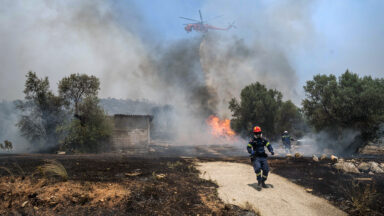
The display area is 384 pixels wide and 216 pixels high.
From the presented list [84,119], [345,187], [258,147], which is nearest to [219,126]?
[84,119]

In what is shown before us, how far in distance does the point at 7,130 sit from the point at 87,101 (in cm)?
1711

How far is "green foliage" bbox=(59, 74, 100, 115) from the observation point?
2480cm

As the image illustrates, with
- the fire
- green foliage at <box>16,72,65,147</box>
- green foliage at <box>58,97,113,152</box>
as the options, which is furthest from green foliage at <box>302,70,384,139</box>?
green foliage at <box>16,72,65,147</box>

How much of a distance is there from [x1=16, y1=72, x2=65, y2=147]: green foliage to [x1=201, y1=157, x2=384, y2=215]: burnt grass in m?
24.9

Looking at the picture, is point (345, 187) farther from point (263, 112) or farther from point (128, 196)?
point (263, 112)

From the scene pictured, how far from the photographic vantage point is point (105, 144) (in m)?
25.4

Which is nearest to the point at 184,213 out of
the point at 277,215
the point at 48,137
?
the point at 277,215

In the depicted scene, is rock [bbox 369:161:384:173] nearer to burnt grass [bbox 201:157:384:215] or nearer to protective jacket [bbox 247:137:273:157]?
burnt grass [bbox 201:157:384:215]

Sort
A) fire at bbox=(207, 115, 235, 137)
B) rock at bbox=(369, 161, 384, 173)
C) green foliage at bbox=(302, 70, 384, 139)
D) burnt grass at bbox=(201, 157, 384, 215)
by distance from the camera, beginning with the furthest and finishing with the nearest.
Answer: fire at bbox=(207, 115, 235, 137)
green foliage at bbox=(302, 70, 384, 139)
rock at bbox=(369, 161, 384, 173)
burnt grass at bbox=(201, 157, 384, 215)

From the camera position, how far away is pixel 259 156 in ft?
25.4

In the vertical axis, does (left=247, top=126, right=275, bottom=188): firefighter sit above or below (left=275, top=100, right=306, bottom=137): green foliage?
below

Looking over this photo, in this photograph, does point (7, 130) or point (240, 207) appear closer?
point (240, 207)

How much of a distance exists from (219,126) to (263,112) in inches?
730

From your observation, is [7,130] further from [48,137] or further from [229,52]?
[229,52]
